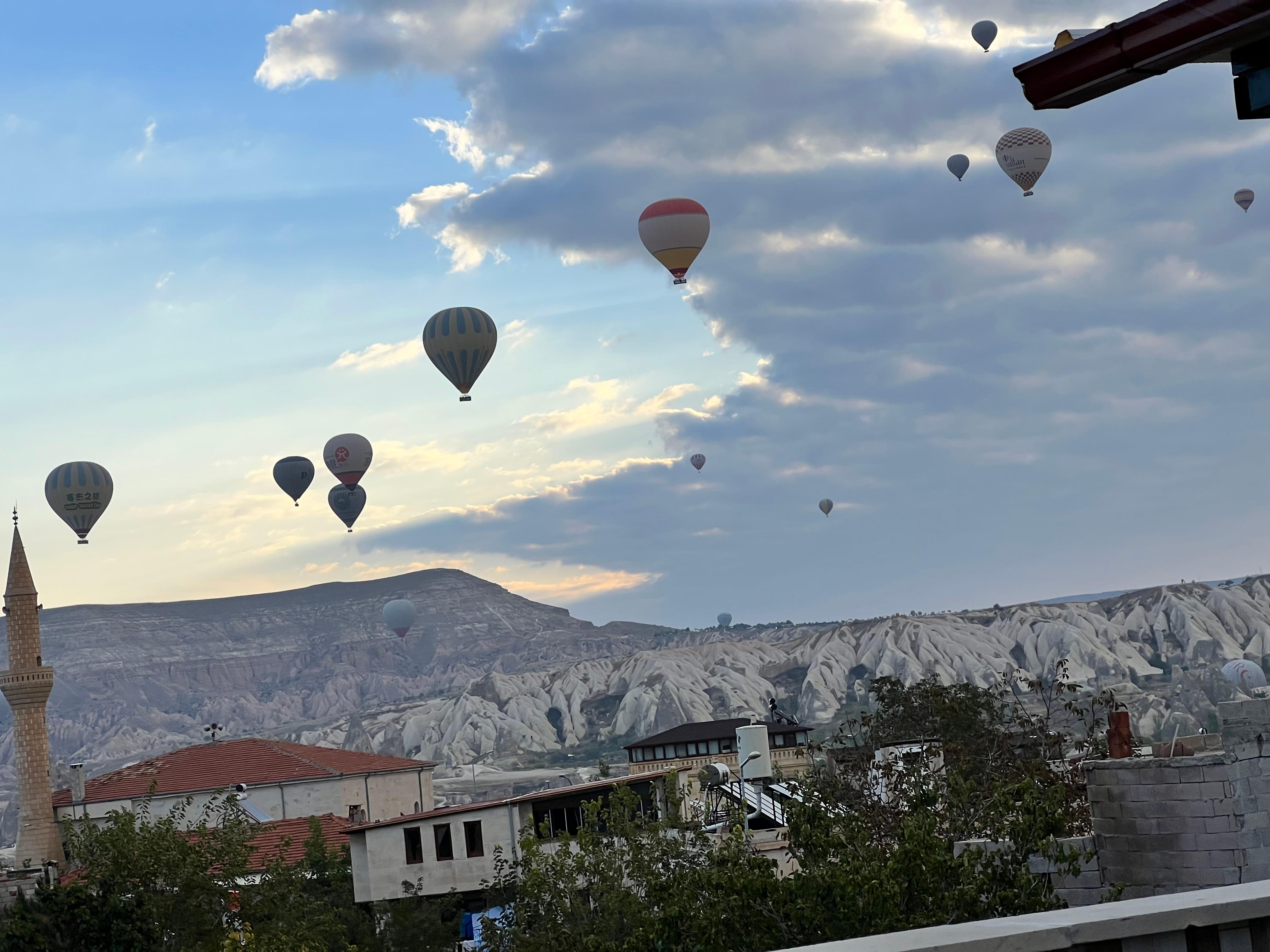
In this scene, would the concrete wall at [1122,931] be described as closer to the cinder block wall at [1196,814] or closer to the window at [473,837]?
the cinder block wall at [1196,814]

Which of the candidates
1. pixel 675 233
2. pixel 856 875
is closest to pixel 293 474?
pixel 675 233

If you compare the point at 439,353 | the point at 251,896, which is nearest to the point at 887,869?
the point at 251,896

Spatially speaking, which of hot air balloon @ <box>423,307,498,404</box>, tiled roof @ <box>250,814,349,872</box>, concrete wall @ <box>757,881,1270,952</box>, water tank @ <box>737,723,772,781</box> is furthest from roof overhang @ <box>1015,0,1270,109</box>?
hot air balloon @ <box>423,307,498,404</box>

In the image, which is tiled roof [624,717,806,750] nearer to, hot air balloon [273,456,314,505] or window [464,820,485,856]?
hot air balloon [273,456,314,505]

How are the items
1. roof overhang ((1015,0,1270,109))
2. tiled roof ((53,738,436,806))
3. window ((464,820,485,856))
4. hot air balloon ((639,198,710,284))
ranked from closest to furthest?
roof overhang ((1015,0,1270,109))
window ((464,820,485,856))
hot air balloon ((639,198,710,284))
tiled roof ((53,738,436,806))

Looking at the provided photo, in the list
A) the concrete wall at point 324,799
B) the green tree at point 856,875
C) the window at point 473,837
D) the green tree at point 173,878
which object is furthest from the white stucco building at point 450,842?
the concrete wall at point 324,799

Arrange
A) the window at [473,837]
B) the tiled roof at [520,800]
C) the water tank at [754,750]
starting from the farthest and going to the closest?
the window at [473,837] < the tiled roof at [520,800] < the water tank at [754,750]

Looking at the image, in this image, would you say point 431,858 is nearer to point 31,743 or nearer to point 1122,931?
point 31,743
